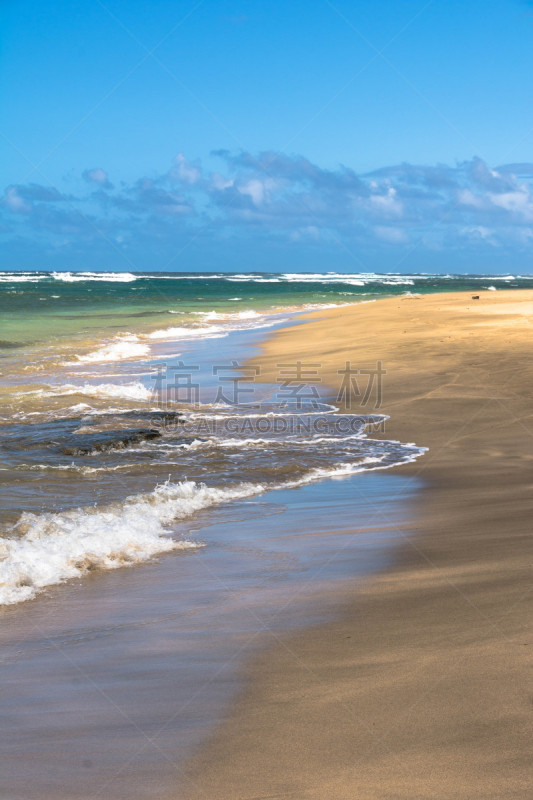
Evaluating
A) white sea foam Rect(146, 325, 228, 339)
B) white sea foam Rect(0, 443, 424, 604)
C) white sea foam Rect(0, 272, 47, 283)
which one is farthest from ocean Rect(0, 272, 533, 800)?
white sea foam Rect(0, 272, 47, 283)

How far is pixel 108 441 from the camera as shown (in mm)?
7539

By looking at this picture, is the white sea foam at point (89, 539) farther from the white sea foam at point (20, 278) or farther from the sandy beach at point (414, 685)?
the white sea foam at point (20, 278)

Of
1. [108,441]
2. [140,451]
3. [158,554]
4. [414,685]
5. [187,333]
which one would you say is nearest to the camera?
[414,685]

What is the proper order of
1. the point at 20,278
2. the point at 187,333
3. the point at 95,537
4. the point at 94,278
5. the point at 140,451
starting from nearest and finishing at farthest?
the point at 95,537 → the point at 140,451 → the point at 187,333 → the point at 20,278 → the point at 94,278

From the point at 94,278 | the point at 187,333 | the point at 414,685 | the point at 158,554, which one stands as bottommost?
the point at 158,554

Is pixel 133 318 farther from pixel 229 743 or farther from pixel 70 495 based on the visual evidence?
pixel 229 743

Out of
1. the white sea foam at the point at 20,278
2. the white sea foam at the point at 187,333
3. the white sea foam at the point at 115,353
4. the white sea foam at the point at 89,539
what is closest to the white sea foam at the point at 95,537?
the white sea foam at the point at 89,539

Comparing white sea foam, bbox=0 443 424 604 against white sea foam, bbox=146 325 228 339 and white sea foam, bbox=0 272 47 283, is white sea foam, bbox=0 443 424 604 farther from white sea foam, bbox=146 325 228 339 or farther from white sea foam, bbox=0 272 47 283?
white sea foam, bbox=0 272 47 283

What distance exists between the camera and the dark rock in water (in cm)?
721

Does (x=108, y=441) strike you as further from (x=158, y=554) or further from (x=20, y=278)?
(x=20, y=278)

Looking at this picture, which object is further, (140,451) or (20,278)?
(20,278)

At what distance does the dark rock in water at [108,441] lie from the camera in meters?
7.21

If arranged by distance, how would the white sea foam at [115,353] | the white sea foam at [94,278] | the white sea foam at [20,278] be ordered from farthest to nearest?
1. the white sea foam at [94,278]
2. the white sea foam at [20,278]
3. the white sea foam at [115,353]

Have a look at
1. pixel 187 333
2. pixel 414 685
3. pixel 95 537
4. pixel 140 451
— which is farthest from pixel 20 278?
pixel 414 685
